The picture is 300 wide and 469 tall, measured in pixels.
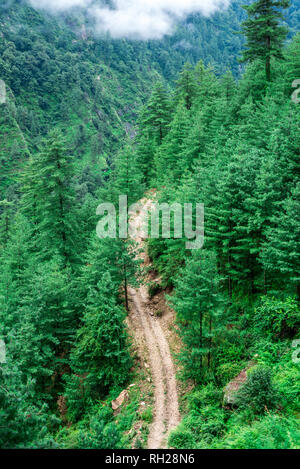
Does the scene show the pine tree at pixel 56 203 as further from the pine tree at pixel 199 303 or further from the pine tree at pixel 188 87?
the pine tree at pixel 188 87

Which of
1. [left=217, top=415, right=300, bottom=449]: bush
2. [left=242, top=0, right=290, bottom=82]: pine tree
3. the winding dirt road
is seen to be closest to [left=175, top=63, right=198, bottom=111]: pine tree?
[left=242, top=0, right=290, bottom=82]: pine tree

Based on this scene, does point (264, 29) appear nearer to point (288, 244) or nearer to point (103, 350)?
point (288, 244)

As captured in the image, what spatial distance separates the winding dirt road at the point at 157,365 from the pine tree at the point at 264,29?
25268 millimetres

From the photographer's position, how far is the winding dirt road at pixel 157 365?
13808 millimetres

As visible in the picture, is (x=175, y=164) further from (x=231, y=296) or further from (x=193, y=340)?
(x=193, y=340)

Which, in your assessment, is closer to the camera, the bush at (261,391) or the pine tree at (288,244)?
the bush at (261,391)

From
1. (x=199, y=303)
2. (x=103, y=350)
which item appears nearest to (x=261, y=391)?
(x=199, y=303)

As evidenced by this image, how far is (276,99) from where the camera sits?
26531mm

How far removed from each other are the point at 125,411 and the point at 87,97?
198 metres

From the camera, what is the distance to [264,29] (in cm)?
2838

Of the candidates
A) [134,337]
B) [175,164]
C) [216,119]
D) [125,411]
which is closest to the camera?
[125,411]

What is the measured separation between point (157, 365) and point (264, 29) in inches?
1178

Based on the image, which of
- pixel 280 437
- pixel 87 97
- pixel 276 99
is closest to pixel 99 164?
pixel 87 97

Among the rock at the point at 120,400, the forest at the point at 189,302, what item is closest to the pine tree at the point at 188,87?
the forest at the point at 189,302
